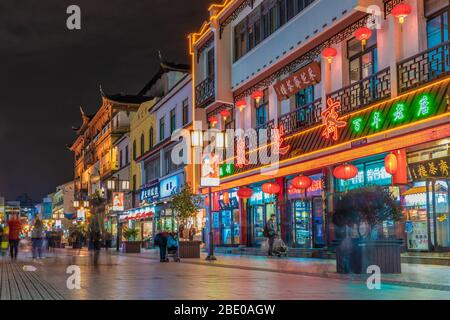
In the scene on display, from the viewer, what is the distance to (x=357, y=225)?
15.1 metres

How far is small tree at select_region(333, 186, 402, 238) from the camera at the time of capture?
14750mm

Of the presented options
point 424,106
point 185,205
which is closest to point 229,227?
point 185,205

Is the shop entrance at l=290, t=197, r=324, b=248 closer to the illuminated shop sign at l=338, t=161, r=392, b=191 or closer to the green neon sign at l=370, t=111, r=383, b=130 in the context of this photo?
the illuminated shop sign at l=338, t=161, r=392, b=191

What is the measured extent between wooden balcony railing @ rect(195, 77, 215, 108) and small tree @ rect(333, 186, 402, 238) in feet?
61.6

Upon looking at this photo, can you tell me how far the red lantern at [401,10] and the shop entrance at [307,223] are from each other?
8.82m

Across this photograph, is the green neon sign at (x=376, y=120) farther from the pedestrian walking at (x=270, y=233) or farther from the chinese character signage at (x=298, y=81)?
the pedestrian walking at (x=270, y=233)

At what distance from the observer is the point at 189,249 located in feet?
89.2

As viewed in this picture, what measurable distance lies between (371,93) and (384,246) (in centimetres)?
690

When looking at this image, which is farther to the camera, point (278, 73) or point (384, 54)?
point (278, 73)

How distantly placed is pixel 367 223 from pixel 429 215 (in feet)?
15.7

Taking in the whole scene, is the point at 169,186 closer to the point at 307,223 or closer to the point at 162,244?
the point at 162,244

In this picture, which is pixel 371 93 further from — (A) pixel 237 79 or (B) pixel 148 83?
(B) pixel 148 83

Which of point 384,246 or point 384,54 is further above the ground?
point 384,54

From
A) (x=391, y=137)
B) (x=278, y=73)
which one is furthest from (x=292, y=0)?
(x=391, y=137)
